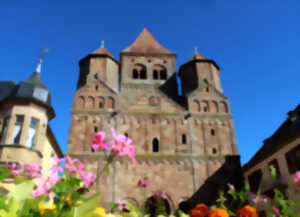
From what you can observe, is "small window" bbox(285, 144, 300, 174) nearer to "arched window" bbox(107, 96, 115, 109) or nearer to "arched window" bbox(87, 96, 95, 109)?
"arched window" bbox(107, 96, 115, 109)

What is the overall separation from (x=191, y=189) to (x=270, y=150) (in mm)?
Result: 5849

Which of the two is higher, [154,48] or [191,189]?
[154,48]

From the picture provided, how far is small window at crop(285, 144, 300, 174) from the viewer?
1346 cm

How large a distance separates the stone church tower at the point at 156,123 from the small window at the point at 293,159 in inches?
219

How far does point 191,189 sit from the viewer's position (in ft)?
58.8

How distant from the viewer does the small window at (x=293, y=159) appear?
1346 cm

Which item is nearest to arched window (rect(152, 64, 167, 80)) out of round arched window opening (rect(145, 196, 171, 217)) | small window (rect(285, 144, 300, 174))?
small window (rect(285, 144, 300, 174))

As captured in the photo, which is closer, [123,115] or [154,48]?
[123,115]

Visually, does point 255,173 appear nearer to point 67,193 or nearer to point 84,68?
point 84,68

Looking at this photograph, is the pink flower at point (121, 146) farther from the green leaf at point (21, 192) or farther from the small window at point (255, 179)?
the small window at point (255, 179)

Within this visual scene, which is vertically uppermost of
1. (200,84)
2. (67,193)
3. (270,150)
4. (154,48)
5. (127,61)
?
(154,48)

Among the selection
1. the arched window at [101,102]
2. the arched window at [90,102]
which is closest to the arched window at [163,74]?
the arched window at [101,102]

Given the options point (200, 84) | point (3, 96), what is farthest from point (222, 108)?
point (3, 96)

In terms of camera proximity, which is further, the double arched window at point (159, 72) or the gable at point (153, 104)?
the double arched window at point (159, 72)
